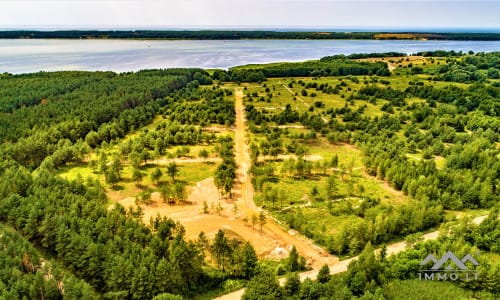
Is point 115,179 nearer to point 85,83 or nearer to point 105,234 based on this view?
point 105,234

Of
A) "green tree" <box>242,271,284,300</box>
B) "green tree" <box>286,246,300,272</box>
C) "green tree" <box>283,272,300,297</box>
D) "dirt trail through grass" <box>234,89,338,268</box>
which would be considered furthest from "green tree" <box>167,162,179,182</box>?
"green tree" <box>283,272,300,297</box>

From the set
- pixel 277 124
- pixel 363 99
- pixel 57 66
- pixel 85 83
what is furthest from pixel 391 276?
pixel 57 66

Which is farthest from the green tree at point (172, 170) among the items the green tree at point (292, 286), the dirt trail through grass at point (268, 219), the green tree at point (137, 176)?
the green tree at point (292, 286)

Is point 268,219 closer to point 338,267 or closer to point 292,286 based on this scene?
point 338,267

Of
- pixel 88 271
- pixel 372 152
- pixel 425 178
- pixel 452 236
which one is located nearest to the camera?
pixel 88 271

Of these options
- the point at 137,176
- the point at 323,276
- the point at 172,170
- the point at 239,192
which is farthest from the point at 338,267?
the point at 137,176
